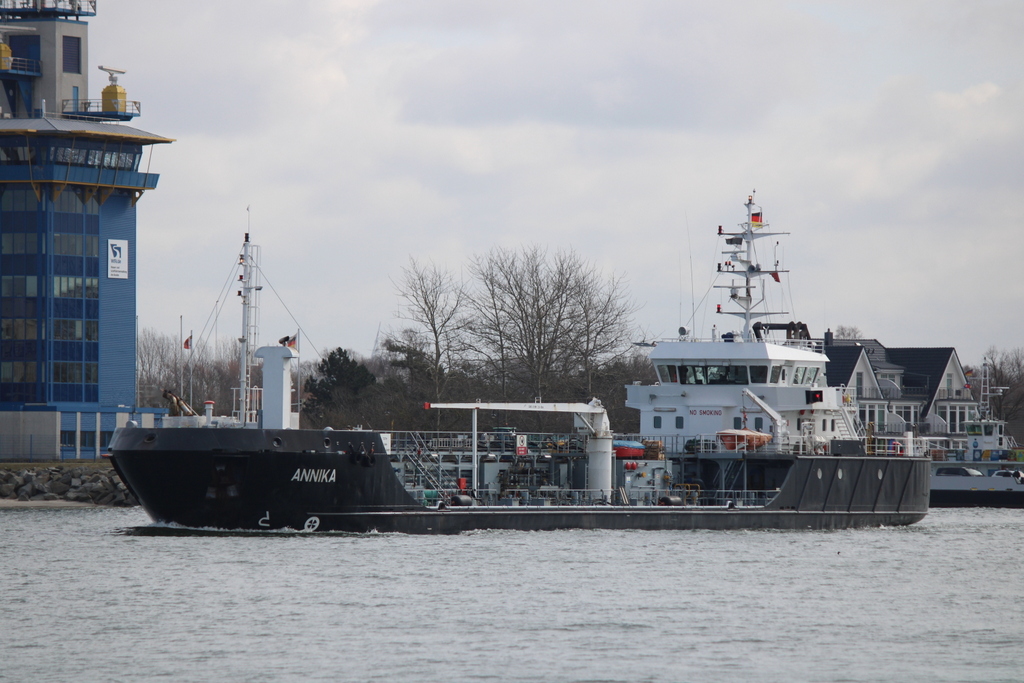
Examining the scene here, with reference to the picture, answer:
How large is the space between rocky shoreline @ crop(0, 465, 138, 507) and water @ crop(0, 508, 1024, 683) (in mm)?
16480

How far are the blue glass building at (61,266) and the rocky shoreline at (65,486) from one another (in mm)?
8292

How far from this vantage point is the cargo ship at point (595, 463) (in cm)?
3078

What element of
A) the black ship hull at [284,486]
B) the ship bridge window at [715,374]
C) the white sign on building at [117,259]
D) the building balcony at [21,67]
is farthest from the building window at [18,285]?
the ship bridge window at [715,374]

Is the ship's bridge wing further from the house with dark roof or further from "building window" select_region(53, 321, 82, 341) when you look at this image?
the house with dark roof

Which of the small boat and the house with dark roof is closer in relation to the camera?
the small boat

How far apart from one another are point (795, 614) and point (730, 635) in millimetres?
2545

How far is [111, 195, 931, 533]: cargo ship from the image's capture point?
30.8 metres

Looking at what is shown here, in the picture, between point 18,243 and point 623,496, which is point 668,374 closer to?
point 623,496

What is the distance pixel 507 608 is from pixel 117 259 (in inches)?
1851

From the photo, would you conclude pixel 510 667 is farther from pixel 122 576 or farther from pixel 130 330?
pixel 130 330

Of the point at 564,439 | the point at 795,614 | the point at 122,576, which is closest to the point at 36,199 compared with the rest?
the point at 564,439

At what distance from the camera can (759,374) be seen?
39500 mm

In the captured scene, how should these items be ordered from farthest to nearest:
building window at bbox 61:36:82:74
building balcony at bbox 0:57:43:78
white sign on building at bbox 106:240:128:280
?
building window at bbox 61:36:82:74
building balcony at bbox 0:57:43:78
white sign on building at bbox 106:240:128:280

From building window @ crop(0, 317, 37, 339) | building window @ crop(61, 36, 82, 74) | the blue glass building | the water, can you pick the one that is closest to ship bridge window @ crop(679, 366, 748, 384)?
the water
